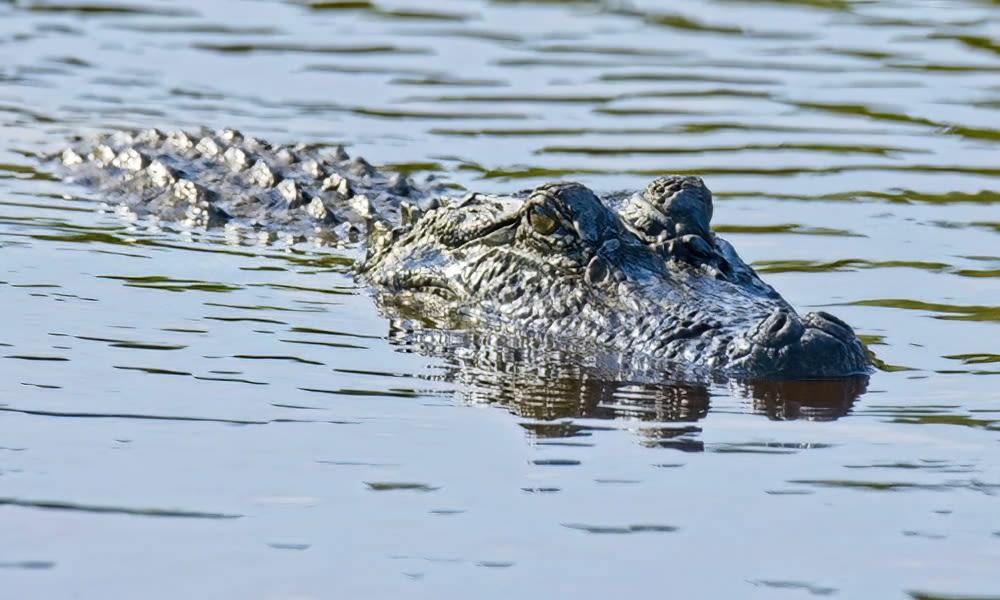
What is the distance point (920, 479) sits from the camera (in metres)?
5.39

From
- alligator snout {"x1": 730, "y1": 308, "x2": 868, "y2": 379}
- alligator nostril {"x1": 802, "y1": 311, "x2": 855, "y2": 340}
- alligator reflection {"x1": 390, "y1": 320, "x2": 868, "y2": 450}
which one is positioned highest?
alligator nostril {"x1": 802, "y1": 311, "x2": 855, "y2": 340}

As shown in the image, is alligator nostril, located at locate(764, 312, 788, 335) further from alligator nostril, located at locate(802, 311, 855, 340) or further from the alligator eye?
the alligator eye

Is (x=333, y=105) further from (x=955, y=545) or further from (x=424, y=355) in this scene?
(x=955, y=545)

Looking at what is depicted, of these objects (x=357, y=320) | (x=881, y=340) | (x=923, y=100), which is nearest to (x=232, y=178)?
(x=357, y=320)

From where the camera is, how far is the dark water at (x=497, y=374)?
4.68m

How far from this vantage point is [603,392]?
6.49m

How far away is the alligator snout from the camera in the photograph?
650 cm

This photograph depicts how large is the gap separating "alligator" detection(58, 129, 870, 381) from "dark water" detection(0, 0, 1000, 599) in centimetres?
22

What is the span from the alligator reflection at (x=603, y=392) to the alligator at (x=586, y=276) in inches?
3.2

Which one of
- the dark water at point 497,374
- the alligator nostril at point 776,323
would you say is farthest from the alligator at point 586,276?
the dark water at point 497,374

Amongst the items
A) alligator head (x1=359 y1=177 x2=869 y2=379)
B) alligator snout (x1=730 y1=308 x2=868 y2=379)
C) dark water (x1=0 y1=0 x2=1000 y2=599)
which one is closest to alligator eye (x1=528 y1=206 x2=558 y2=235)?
alligator head (x1=359 y1=177 x2=869 y2=379)

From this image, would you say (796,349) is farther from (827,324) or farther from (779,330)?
(827,324)

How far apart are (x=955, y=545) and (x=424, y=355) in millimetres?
2846

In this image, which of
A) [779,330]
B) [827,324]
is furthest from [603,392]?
A: [827,324]
